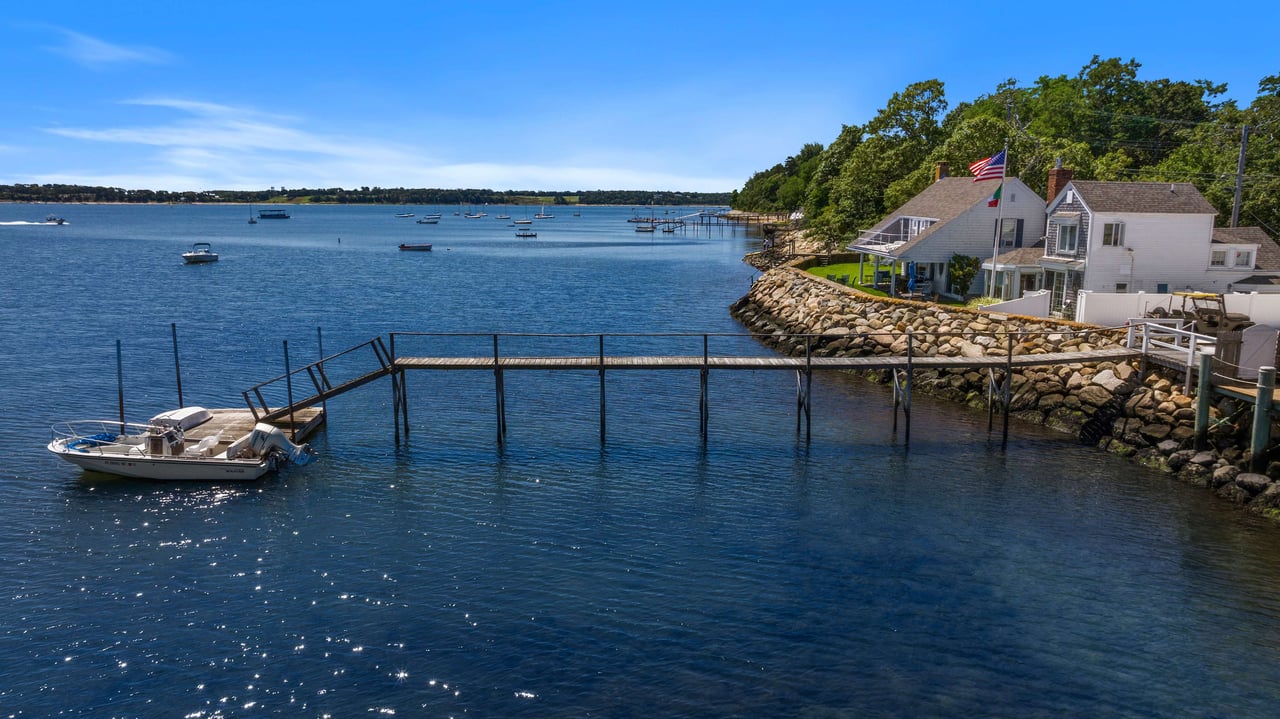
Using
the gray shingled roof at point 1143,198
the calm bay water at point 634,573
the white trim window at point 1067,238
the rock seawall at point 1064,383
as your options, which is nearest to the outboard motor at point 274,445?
the calm bay water at point 634,573

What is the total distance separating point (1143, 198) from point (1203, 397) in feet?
55.3

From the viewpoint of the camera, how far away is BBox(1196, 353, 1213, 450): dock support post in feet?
96.5

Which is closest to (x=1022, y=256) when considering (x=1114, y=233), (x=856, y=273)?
(x=1114, y=233)

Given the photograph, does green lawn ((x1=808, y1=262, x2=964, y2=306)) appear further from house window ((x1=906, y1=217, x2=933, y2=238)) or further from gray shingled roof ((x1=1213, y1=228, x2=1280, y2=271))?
gray shingled roof ((x1=1213, y1=228, x2=1280, y2=271))

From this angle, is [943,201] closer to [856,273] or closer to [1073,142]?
[856,273]

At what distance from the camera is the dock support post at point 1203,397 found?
29.4m

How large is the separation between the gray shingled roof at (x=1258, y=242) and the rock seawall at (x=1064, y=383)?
12244 millimetres

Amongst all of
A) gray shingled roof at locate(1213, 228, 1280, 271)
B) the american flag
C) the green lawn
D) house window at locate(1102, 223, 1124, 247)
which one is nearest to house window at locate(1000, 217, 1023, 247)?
the green lawn

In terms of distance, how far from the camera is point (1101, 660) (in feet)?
60.0

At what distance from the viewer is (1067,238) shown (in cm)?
4438

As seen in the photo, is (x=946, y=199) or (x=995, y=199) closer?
(x=995, y=199)

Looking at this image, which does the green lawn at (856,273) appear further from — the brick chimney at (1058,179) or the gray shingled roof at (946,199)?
the brick chimney at (1058,179)

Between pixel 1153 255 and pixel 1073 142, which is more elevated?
pixel 1073 142

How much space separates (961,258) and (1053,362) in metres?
19.4
